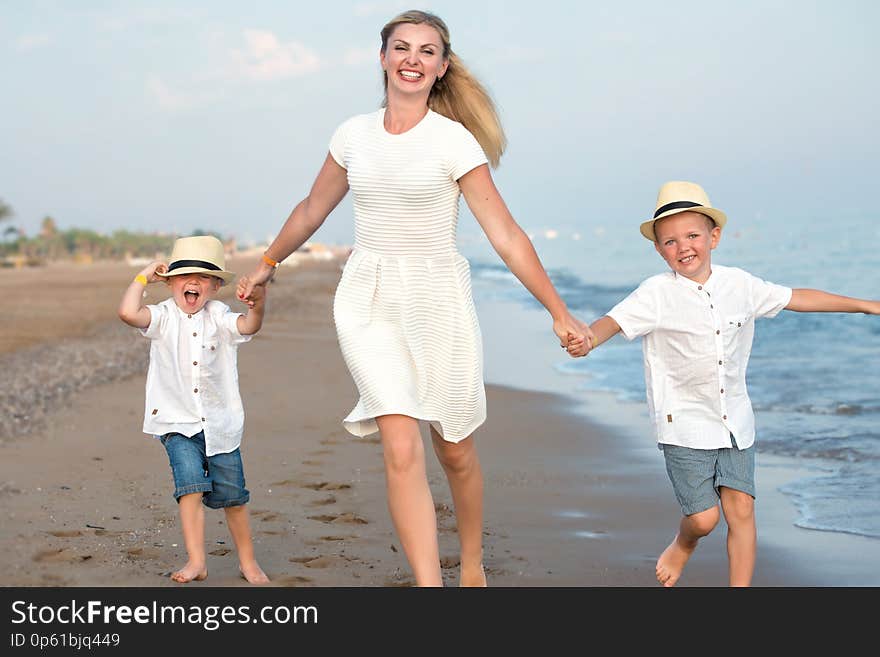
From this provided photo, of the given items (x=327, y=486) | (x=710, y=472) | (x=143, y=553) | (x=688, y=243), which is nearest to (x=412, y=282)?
(x=688, y=243)

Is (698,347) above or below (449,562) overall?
above

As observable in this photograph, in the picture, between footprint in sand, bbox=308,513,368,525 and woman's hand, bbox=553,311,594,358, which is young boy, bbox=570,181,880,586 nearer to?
woman's hand, bbox=553,311,594,358

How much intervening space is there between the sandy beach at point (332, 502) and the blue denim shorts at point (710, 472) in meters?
0.54

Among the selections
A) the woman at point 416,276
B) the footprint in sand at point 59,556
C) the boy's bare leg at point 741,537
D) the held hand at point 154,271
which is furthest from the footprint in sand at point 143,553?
the boy's bare leg at point 741,537

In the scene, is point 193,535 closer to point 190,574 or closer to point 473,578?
point 190,574

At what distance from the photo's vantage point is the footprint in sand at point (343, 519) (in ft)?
18.7

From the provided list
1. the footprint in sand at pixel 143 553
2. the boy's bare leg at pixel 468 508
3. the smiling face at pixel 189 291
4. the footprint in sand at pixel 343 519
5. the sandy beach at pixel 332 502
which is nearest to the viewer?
the boy's bare leg at pixel 468 508

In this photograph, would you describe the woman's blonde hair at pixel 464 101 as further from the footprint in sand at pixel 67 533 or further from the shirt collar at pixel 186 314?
the footprint in sand at pixel 67 533

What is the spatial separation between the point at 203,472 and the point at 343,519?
1253mm

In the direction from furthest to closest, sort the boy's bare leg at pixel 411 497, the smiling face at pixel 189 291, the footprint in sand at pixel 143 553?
1. the footprint in sand at pixel 143 553
2. the smiling face at pixel 189 291
3. the boy's bare leg at pixel 411 497

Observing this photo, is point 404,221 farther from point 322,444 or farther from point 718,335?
point 322,444

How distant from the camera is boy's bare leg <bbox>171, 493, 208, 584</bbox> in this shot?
4566mm

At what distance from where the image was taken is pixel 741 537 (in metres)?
4.28
